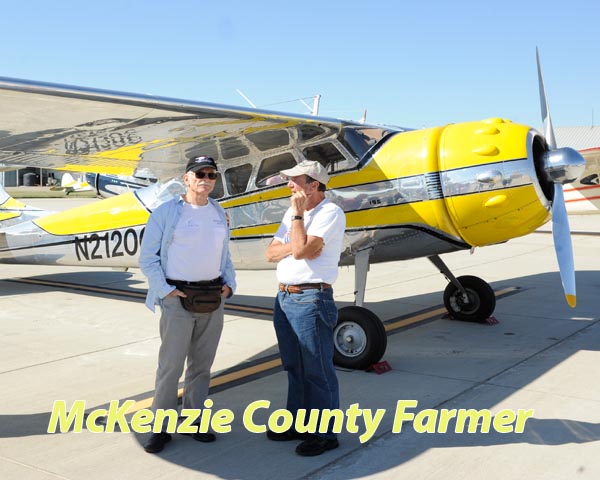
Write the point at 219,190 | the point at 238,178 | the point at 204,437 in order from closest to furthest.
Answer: the point at 204,437 → the point at 238,178 → the point at 219,190

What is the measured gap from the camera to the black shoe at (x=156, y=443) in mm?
3645

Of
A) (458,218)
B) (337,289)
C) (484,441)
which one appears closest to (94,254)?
(337,289)

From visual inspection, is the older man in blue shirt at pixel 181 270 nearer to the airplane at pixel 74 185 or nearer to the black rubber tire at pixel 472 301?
the black rubber tire at pixel 472 301

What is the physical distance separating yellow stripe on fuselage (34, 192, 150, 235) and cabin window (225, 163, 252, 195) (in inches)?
54.9

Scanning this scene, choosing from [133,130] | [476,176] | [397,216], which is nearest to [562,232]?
[476,176]

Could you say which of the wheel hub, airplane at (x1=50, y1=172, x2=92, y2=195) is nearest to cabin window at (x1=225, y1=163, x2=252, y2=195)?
the wheel hub

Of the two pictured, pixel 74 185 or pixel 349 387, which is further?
pixel 74 185

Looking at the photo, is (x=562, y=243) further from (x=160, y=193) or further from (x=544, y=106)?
(x=160, y=193)

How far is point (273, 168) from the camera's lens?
21.1 ft

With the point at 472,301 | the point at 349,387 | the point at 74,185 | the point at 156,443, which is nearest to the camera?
the point at 156,443

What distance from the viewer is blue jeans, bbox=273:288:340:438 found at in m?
3.59

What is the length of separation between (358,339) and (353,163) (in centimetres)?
170

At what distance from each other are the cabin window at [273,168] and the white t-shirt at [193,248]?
8.66 feet

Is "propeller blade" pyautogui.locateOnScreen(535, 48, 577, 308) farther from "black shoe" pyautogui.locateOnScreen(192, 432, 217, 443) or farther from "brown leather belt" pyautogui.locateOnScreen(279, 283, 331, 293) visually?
"black shoe" pyautogui.locateOnScreen(192, 432, 217, 443)
